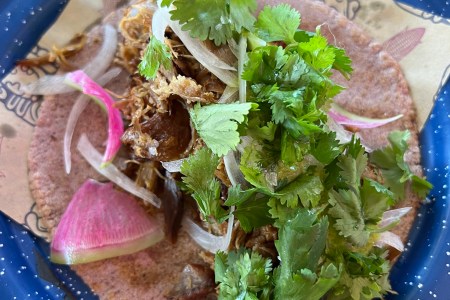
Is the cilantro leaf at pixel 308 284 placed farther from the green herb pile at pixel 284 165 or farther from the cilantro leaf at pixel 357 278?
the cilantro leaf at pixel 357 278

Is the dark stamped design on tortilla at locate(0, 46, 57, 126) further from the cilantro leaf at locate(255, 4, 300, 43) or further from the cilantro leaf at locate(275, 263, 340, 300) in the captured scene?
the cilantro leaf at locate(275, 263, 340, 300)

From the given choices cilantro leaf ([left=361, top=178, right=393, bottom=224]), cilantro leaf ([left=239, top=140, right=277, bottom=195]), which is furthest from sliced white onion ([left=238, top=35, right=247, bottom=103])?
cilantro leaf ([left=361, top=178, right=393, bottom=224])

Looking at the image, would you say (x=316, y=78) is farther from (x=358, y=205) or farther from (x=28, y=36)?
(x=28, y=36)

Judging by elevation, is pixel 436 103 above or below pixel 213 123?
below

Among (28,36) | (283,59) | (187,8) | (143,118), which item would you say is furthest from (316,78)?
(28,36)

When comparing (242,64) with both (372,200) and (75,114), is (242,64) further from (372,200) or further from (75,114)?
(75,114)

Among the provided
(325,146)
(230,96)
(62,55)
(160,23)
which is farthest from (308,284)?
(62,55)

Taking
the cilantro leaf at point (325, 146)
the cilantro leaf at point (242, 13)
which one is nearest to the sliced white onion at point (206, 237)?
the cilantro leaf at point (325, 146)

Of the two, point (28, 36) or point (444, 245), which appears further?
point (28, 36)
